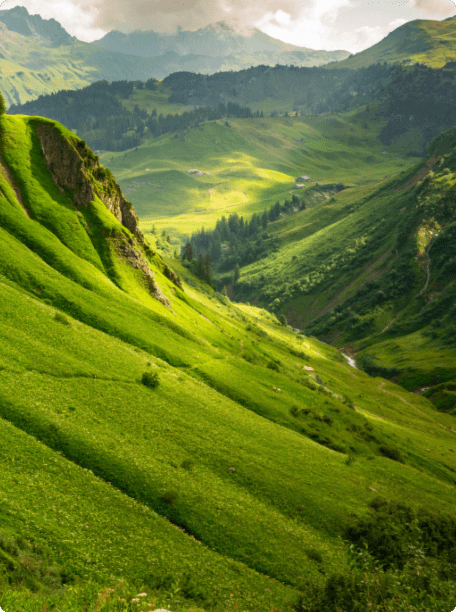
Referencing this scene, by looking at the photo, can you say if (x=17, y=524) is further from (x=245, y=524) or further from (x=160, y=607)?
(x=245, y=524)

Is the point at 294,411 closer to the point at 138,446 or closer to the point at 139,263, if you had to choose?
the point at 138,446

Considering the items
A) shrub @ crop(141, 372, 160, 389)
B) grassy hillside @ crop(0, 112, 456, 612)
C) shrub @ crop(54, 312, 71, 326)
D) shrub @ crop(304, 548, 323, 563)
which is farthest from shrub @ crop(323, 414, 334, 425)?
shrub @ crop(54, 312, 71, 326)

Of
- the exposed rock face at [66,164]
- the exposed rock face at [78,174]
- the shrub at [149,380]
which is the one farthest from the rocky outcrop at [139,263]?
the shrub at [149,380]

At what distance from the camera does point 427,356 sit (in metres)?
185

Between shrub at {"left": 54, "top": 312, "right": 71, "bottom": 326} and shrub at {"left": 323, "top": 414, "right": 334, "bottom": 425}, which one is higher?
shrub at {"left": 54, "top": 312, "right": 71, "bottom": 326}

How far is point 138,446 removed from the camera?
39.2 meters

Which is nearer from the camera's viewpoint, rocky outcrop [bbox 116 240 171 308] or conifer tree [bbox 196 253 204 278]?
rocky outcrop [bbox 116 240 171 308]

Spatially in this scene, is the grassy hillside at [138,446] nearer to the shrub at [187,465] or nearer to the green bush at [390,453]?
the shrub at [187,465]

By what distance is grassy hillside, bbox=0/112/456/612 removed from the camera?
27828mm

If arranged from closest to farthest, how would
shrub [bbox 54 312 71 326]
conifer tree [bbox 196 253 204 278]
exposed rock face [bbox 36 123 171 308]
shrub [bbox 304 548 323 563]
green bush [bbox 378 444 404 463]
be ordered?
shrub [bbox 304 548 323 563] → shrub [bbox 54 312 71 326] → green bush [bbox 378 444 404 463] → exposed rock face [bbox 36 123 171 308] → conifer tree [bbox 196 253 204 278]

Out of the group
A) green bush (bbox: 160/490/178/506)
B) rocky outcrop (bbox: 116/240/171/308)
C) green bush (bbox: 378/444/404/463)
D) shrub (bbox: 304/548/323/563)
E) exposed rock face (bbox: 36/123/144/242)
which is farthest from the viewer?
rocky outcrop (bbox: 116/240/171/308)

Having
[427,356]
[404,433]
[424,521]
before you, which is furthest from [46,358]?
[427,356]

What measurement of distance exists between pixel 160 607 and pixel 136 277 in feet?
202

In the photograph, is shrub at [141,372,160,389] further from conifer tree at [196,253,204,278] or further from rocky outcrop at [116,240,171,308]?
conifer tree at [196,253,204,278]
